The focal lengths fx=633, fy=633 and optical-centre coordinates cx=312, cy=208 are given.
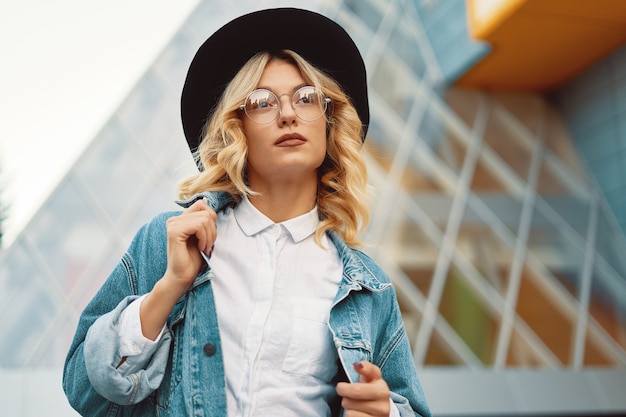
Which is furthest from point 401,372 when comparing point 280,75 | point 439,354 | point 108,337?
point 439,354

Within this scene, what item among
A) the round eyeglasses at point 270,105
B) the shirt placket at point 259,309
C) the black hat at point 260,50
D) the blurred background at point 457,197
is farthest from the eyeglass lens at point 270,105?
the blurred background at point 457,197

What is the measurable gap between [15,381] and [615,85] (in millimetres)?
10113

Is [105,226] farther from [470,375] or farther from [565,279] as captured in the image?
[565,279]

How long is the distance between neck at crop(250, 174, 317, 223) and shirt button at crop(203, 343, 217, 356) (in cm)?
45

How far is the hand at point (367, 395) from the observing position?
1.53m

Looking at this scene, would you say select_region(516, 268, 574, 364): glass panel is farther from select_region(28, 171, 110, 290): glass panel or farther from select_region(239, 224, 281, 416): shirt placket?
select_region(239, 224, 281, 416): shirt placket

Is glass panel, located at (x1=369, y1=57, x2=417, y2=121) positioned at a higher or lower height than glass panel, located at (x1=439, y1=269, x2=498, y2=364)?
higher

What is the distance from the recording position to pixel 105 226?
889cm

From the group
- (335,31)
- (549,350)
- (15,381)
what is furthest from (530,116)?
(335,31)

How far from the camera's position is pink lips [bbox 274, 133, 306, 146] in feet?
5.93

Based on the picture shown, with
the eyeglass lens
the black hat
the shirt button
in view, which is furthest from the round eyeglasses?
the shirt button

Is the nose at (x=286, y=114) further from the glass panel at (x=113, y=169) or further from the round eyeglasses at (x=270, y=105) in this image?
the glass panel at (x=113, y=169)

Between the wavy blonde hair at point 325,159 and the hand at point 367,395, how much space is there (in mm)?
477

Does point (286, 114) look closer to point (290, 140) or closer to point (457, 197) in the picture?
point (290, 140)
